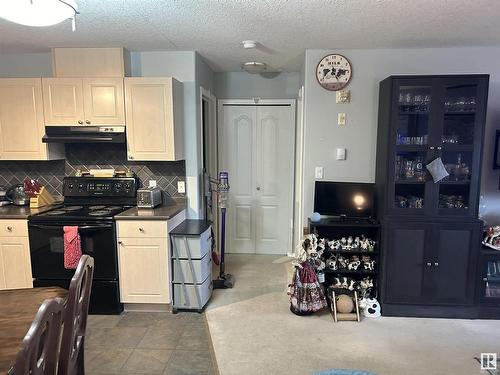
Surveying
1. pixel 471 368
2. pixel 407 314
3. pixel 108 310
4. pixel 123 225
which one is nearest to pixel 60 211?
pixel 123 225

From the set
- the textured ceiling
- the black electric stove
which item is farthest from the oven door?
the textured ceiling

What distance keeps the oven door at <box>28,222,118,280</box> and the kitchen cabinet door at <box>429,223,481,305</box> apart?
2823 mm

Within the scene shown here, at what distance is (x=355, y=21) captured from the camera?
259 cm

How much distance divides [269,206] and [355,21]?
2705 mm

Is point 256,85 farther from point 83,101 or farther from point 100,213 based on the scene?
point 100,213

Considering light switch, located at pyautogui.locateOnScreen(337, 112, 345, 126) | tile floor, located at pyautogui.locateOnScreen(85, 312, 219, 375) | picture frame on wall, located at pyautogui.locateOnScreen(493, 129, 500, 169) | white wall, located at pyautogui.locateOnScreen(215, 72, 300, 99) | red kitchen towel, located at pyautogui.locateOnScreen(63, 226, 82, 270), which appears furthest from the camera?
white wall, located at pyautogui.locateOnScreen(215, 72, 300, 99)

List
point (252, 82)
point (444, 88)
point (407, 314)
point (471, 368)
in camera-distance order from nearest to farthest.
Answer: point (471, 368) < point (444, 88) < point (407, 314) < point (252, 82)

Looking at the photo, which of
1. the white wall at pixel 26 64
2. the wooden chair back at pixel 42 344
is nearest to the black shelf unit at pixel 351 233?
the wooden chair back at pixel 42 344

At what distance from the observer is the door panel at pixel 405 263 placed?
3064mm

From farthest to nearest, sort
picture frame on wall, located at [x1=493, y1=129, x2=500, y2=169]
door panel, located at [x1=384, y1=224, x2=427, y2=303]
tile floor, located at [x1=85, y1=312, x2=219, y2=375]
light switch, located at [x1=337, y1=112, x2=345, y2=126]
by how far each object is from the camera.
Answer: light switch, located at [x1=337, y1=112, x2=345, y2=126], picture frame on wall, located at [x1=493, y1=129, x2=500, y2=169], door panel, located at [x1=384, y1=224, x2=427, y2=303], tile floor, located at [x1=85, y1=312, x2=219, y2=375]

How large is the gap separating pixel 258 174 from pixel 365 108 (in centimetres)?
177

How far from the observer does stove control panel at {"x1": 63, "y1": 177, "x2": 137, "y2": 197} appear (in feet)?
11.7

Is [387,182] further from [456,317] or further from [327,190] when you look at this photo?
[456,317]

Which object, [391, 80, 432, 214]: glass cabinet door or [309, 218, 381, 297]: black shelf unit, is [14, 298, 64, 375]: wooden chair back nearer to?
[309, 218, 381, 297]: black shelf unit
